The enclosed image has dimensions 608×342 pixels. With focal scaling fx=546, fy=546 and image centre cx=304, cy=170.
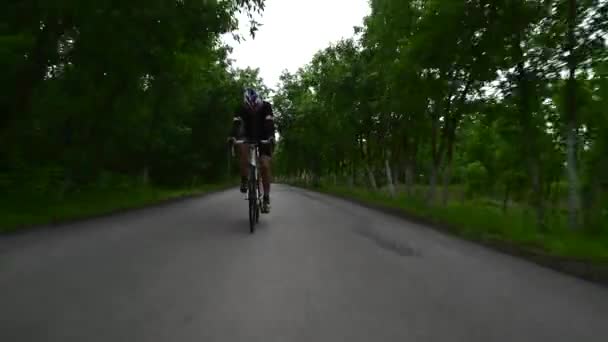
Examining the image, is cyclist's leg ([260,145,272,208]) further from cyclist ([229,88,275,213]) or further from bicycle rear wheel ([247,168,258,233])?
bicycle rear wheel ([247,168,258,233])

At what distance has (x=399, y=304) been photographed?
15.1 feet

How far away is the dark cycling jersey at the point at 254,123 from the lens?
361 inches

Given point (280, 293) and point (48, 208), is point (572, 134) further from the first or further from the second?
point (48, 208)

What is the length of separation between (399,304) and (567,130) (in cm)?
653

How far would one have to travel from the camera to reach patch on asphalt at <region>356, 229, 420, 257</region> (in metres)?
7.57

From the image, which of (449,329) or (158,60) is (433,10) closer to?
(158,60)

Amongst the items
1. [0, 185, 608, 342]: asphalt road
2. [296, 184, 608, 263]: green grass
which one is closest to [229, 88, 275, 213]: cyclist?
[0, 185, 608, 342]: asphalt road

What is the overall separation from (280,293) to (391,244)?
149 inches

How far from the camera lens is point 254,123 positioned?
361 inches

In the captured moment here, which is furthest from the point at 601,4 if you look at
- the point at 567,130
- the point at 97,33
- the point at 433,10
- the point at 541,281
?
the point at 97,33

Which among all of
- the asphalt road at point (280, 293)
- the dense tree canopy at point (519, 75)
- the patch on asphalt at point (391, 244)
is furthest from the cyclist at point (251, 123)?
the dense tree canopy at point (519, 75)

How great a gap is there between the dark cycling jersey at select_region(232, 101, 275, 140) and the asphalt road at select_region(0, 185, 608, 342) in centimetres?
180

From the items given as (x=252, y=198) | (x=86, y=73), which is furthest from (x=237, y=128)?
(x=86, y=73)

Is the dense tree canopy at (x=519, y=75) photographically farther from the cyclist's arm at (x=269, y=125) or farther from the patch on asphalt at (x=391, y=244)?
the cyclist's arm at (x=269, y=125)
